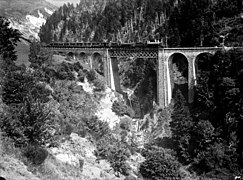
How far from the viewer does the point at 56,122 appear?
3359cm

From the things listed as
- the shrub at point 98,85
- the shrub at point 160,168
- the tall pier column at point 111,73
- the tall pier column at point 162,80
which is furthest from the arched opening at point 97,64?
the shrub at point 160,168

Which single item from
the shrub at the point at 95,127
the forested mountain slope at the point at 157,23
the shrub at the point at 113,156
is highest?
the forested mountain slope at the point at 157,23

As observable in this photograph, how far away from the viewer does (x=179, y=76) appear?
66.7 m

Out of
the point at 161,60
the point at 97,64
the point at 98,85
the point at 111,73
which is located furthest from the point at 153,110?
the point at 97,64

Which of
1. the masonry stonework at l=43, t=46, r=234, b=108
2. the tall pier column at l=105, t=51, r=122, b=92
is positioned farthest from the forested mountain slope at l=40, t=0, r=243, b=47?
the tall pier column at l=105, t=51, r=122, b=92

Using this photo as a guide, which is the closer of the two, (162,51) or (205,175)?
(205,175)

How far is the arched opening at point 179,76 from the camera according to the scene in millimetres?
57906

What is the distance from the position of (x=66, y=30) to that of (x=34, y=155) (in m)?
130

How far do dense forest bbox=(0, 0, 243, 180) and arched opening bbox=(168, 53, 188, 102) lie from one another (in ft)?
16.1

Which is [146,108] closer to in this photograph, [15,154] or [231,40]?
[231,40]

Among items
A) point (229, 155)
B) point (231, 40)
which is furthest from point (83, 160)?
point (231, 40)

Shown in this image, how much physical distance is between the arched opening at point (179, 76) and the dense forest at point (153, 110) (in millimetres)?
4901

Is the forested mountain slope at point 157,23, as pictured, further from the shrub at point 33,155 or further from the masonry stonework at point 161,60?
the shrub at point 33,155

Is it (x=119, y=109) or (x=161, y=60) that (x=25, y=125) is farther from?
(x=161, y=60)
